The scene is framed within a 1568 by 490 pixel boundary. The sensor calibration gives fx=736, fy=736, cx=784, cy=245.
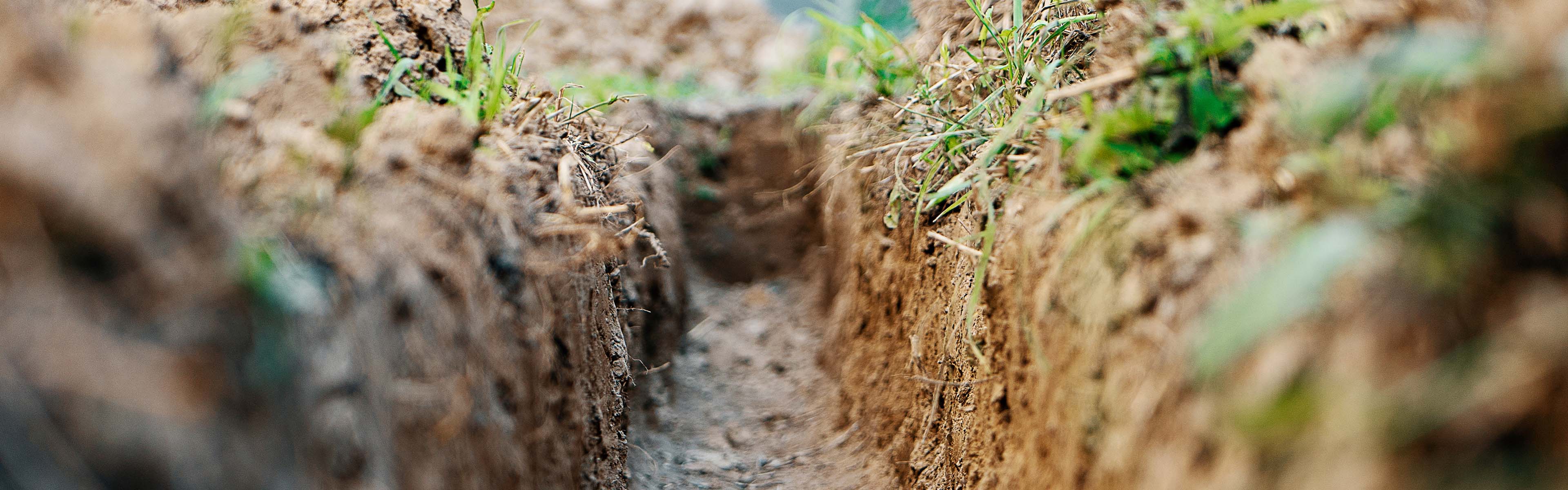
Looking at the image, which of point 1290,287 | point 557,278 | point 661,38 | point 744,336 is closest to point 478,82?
point 557,278

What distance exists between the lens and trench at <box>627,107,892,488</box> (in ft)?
9.46

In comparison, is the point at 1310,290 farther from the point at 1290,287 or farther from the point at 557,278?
the point at 557,278

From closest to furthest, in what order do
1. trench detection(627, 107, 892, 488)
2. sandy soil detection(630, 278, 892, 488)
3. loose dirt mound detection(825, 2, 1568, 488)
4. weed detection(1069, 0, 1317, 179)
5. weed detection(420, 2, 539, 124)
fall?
loose dirt mound detection(825, 2, 1568, 488) → weed detection(1069, 0, 1317, 179) → weed detection(420, 2, 539, 124) → sandy soil detection(630, 278, 892, 488) → trench detection(627, 107, 892, 488)

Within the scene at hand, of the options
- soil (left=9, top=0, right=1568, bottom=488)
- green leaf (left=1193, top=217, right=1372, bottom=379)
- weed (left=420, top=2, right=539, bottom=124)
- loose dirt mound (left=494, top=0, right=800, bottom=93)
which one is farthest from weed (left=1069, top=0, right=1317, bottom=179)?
loose dirt mound (left=494, top=0, right=800, bottom=93)

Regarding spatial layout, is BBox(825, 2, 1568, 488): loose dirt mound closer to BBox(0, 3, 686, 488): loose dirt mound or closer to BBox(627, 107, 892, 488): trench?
BBox(0, 3, 686, 488): loose dirt mound

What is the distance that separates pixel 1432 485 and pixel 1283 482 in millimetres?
129

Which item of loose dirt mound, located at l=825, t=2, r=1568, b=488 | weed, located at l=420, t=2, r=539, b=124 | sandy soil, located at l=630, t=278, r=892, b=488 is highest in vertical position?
weed, located at l=420, t=2, r=539, b=124

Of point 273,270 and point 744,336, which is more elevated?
point 273,270

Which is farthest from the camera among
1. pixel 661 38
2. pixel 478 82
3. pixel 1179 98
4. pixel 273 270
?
pixel 661 38

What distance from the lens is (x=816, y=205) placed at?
513cm

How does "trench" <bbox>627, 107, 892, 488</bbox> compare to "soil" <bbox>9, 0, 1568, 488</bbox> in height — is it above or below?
below

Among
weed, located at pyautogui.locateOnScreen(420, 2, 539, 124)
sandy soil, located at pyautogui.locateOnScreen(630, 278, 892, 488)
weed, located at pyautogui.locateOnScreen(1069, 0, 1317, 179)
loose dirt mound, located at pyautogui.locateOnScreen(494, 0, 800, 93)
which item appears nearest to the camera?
weed, located at pyautogui.locateOnScreen(1069, 0, 1317, 179)

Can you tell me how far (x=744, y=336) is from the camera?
14.2 ft

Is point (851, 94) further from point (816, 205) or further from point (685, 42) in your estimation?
point (685, 42)
